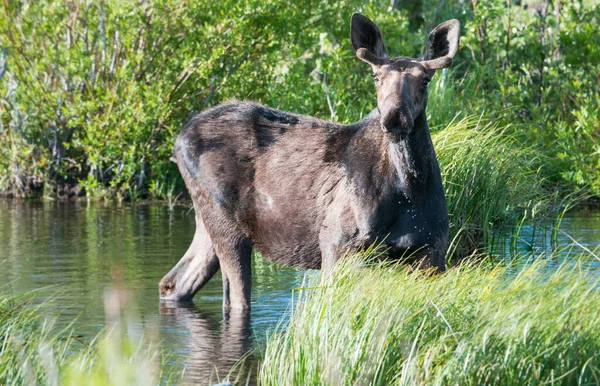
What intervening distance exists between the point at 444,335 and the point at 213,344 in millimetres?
2906

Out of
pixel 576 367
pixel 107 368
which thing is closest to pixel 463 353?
pixel 576 367

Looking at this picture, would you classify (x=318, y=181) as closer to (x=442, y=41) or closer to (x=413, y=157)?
(x=413, y=157)

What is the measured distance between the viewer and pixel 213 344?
27.3 ft

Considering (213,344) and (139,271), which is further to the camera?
(139,271)

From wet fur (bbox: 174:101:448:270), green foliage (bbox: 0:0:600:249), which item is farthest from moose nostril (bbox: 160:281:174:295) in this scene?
green foliage (bbox: 0:0:600:249)

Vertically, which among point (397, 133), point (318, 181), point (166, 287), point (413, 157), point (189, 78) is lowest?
point (166, 287)

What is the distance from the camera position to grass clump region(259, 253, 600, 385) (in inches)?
223

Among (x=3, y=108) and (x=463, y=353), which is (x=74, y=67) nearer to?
(x=3, y=108)

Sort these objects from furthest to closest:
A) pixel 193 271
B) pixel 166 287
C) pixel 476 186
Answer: pixel 476 186 < pixel 166 287 < pixel 193 271

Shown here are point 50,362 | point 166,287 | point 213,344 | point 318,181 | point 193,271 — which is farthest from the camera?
point 166,287

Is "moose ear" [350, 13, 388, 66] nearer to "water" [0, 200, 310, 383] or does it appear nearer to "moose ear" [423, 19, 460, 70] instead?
"moose ear" [423, 19, 460, 70]

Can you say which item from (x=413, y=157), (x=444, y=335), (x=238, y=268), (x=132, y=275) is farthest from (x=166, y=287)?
(x=444, y=335)

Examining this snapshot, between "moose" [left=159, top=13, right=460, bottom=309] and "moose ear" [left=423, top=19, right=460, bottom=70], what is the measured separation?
1cm

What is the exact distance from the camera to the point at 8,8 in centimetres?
1783
